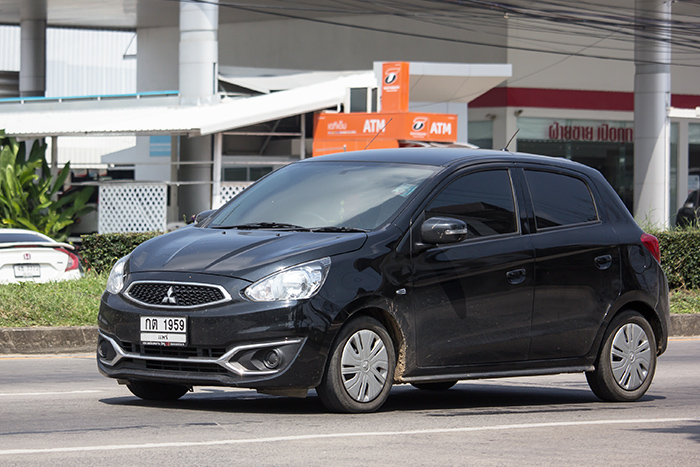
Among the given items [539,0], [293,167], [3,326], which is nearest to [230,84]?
[539,0]

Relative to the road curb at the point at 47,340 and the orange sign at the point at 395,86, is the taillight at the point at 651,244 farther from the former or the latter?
the orange sign at the point at 395,86

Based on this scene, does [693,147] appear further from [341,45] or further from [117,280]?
[117,280]

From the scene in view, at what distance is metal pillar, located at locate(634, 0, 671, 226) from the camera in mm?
34469

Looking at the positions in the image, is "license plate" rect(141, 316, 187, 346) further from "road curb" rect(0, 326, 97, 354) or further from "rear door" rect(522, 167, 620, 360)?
"road curb" rect(0, 326, 97, 354)

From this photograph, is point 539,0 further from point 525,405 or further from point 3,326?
point 525,405

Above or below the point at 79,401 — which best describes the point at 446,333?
above

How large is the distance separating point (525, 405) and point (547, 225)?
1309 millimetres

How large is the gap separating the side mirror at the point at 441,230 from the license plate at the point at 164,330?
65.4 inches

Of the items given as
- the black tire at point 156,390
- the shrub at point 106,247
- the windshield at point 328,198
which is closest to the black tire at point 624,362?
the windshield at point 328,198

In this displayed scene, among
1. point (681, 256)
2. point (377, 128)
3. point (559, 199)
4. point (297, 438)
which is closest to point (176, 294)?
point (297, 438)

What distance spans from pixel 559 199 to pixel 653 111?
88.6 ft

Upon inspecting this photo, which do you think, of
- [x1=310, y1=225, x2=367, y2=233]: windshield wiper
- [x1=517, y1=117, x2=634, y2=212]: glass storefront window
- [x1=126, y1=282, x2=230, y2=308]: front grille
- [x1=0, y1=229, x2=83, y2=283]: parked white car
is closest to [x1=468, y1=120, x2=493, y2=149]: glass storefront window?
[x1=517, y1=117, x2=634, y2=212]: glass storefront window

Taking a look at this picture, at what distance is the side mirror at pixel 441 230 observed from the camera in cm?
756

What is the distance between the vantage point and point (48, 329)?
1255cm
